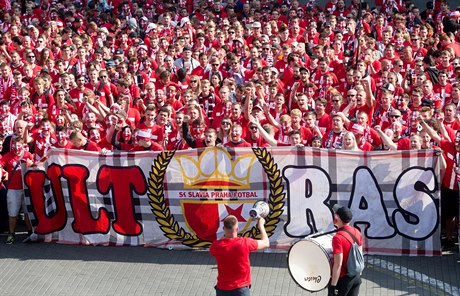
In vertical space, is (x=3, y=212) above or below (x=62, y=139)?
below

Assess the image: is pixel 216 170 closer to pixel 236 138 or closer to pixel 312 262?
pixel 236 138

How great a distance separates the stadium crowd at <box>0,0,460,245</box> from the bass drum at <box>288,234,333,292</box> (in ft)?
9.38

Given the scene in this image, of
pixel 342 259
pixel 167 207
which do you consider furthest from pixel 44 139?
pixel 342 259

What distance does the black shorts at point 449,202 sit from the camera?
37.0 feet

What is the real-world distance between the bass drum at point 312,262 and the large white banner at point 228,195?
2.43m

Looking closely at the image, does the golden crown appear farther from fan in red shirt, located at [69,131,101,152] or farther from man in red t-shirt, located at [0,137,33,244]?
man in red t-shirt, located at [0,137,33,244]

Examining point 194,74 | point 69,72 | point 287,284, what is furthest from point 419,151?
point 69,72

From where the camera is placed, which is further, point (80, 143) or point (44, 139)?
point (44, 139)

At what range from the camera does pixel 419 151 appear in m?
11.0

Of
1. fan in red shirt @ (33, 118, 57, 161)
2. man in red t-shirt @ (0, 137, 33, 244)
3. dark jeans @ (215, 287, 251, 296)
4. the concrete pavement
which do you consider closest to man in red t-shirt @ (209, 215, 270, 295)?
dark jeans @ (215, 287, 251, 296)

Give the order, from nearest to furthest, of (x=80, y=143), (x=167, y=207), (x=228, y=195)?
(x=228, y=195)
(x=167, y=207)
(x=80, y=143)

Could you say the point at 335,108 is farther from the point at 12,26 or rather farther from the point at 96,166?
the point at 12,26

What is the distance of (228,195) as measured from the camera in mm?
11609

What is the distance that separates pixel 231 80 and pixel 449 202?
197 inches
